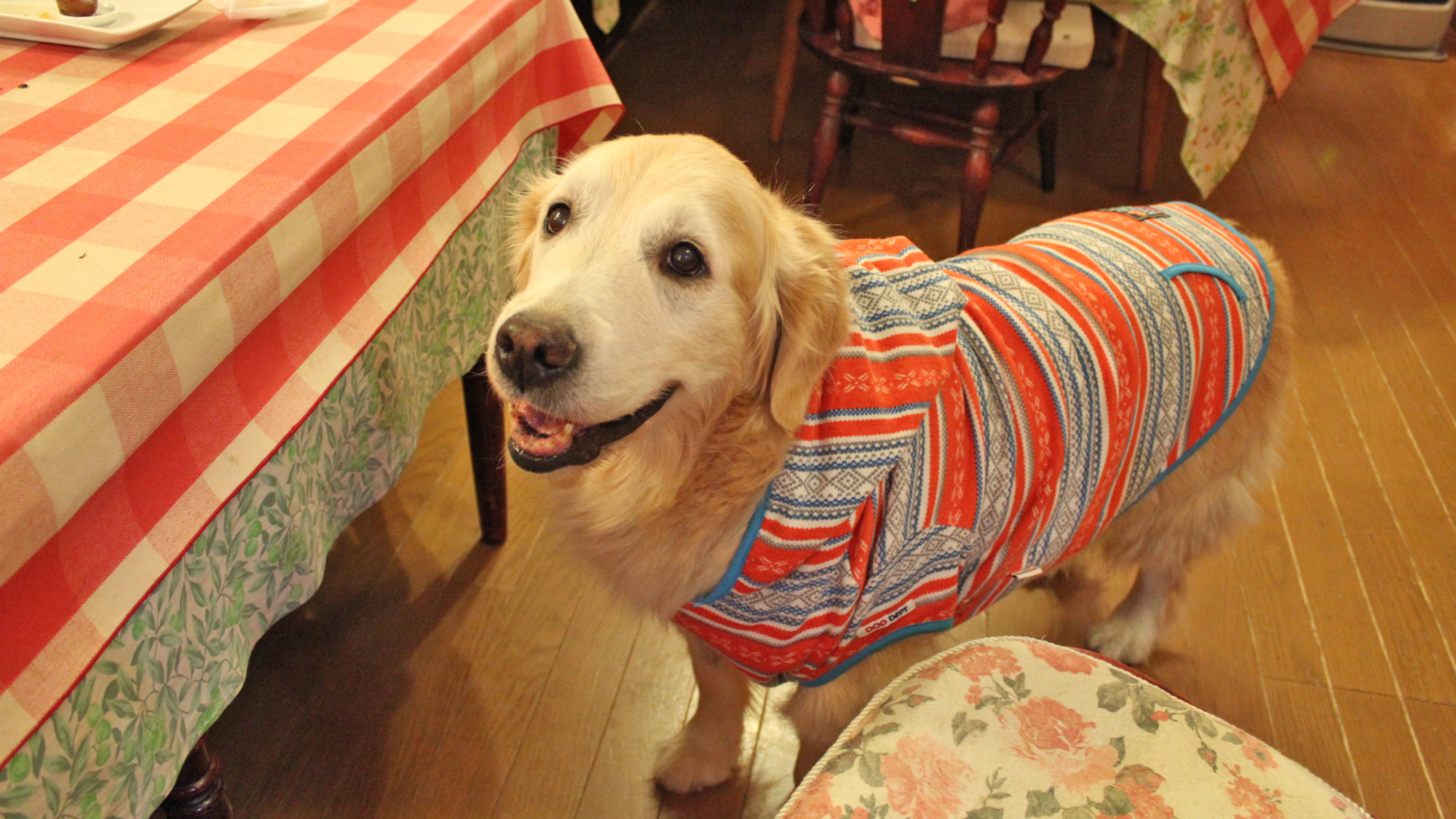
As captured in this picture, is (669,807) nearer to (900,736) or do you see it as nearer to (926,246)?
(900,736)

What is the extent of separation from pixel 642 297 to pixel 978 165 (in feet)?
5.71

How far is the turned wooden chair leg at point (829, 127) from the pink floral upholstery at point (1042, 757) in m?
1.76

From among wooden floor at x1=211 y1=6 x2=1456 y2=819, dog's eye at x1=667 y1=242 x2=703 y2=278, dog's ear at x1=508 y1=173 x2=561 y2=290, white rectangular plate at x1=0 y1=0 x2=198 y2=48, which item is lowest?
wooden floor at x1=211 y1=6 x2=1456 y2=819

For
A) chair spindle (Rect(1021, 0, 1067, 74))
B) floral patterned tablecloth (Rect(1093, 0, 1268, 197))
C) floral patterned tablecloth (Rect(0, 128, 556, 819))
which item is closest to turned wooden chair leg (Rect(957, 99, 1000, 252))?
chair spindle (Rect(1021, 0, 1067, 74))

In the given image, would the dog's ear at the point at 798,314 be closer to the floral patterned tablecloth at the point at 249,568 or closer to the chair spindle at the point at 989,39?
the floral patterned tablecloth at the point at 249,568

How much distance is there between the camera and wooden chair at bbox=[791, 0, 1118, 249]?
2.24 m

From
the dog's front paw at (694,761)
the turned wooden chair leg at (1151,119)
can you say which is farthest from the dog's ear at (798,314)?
the turned wooden chair leg at (1151,119)

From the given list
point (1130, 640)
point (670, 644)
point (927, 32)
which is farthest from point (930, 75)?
point (670, 644)

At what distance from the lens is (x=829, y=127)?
8.33 feet

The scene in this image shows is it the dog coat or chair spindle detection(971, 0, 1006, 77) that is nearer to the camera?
the dog coat

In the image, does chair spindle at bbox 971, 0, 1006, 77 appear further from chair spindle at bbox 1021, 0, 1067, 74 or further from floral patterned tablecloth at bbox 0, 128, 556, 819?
floral patterned tablecloth at bbox 0, 128, 556, 819

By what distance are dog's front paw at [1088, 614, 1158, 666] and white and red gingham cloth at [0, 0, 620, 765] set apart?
1.26 metres

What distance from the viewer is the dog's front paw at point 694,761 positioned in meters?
1.39

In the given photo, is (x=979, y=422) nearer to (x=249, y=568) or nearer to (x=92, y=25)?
(x=249, y=568)
